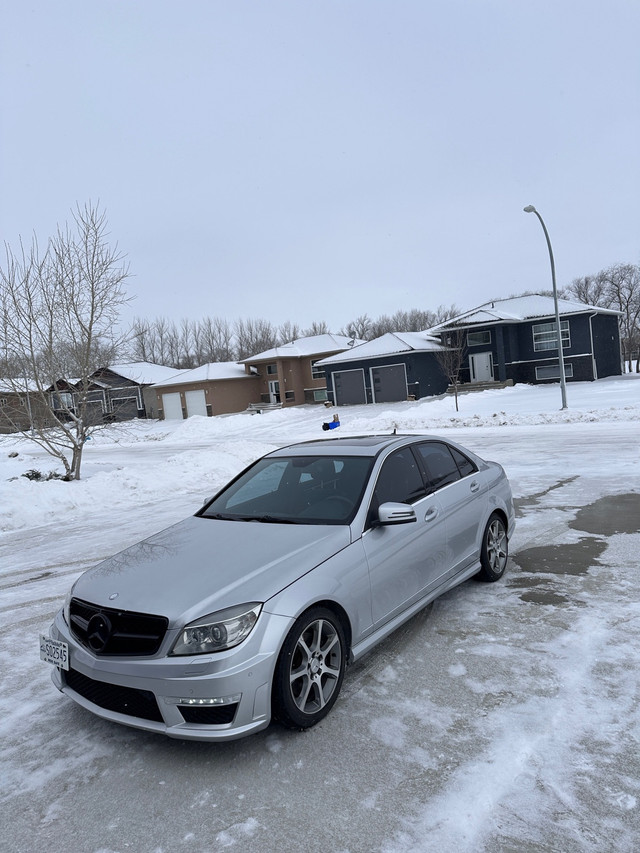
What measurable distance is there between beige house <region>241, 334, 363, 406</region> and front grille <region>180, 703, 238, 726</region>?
159 ft

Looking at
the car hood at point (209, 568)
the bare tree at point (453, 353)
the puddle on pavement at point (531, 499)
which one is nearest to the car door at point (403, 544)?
the car hood at point (209, 568)

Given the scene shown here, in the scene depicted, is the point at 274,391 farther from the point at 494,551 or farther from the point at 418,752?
the point at 418,752

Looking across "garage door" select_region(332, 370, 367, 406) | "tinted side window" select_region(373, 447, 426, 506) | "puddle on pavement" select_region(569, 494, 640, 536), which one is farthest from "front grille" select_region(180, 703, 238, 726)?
"garage door" select_region(332, 370, 367, 406)

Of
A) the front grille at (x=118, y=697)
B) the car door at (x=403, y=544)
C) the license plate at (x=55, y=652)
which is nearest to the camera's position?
the front grille at (x=118, y=697)

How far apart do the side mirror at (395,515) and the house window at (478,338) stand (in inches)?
1573

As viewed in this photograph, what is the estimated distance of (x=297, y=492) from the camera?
4.75m

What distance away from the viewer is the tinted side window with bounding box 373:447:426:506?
179 inches

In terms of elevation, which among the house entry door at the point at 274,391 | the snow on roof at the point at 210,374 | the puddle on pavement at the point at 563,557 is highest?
the snow on roof at the point at 210,374

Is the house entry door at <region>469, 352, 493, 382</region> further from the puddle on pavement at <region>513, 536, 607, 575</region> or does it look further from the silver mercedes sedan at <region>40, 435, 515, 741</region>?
the silver mercedes sedan at <region>40, 435, 515, 741</region>

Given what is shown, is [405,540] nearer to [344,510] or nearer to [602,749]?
[344,510]

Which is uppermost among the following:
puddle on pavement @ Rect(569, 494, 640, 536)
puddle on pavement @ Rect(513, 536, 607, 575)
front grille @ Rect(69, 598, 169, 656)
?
front grille @ Rect(69, 598, 169, 656)

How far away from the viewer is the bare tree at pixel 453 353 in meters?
40.8

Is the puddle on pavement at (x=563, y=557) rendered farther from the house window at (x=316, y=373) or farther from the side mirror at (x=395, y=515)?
the house window at (x=316, y=373)

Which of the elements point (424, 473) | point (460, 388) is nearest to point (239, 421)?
point (460, 388)
